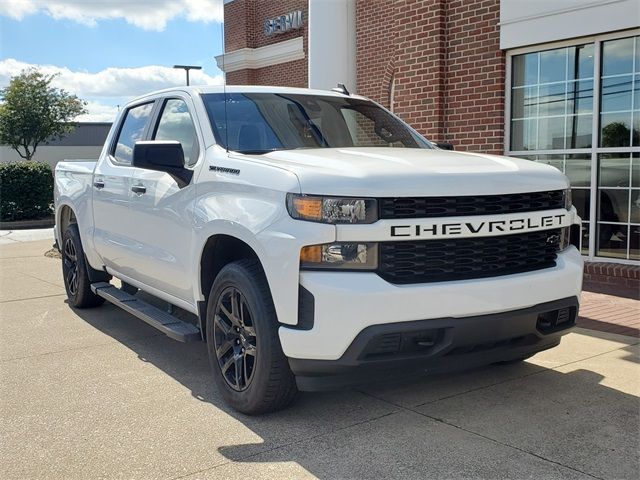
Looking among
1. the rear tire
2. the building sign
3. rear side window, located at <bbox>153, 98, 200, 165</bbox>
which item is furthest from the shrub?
rear side window, located at <bbox>153, 98, 200, 165</bbox>

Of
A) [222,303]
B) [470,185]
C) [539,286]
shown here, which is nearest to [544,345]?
[539,286]

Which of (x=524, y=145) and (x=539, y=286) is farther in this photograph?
(x=524, y=145)

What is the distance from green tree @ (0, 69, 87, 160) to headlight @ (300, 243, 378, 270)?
102ft

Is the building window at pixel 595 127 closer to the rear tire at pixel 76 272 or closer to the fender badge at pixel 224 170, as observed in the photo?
the fender badge at pixel 224 170

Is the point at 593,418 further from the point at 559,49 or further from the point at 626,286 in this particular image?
the point at 559,49

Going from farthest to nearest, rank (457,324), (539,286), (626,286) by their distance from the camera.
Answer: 1. (626,286)
2. (539,286)
3. (457,324)

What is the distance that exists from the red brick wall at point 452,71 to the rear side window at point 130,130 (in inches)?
164

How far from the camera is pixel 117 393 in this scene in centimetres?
446

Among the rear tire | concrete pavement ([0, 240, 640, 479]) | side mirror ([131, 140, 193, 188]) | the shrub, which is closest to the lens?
concrete pavement ([0, 240, 640, 479])

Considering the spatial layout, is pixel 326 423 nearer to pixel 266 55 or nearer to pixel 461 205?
pixel 461 205

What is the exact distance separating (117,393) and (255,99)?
2.21 metres

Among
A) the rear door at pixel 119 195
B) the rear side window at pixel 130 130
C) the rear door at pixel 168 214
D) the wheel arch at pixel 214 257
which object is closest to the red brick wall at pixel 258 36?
the rear side window at pixel 130 130

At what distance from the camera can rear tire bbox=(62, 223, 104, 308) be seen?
21.9 ft

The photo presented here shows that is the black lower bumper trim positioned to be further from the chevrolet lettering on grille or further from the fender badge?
the fender badge
